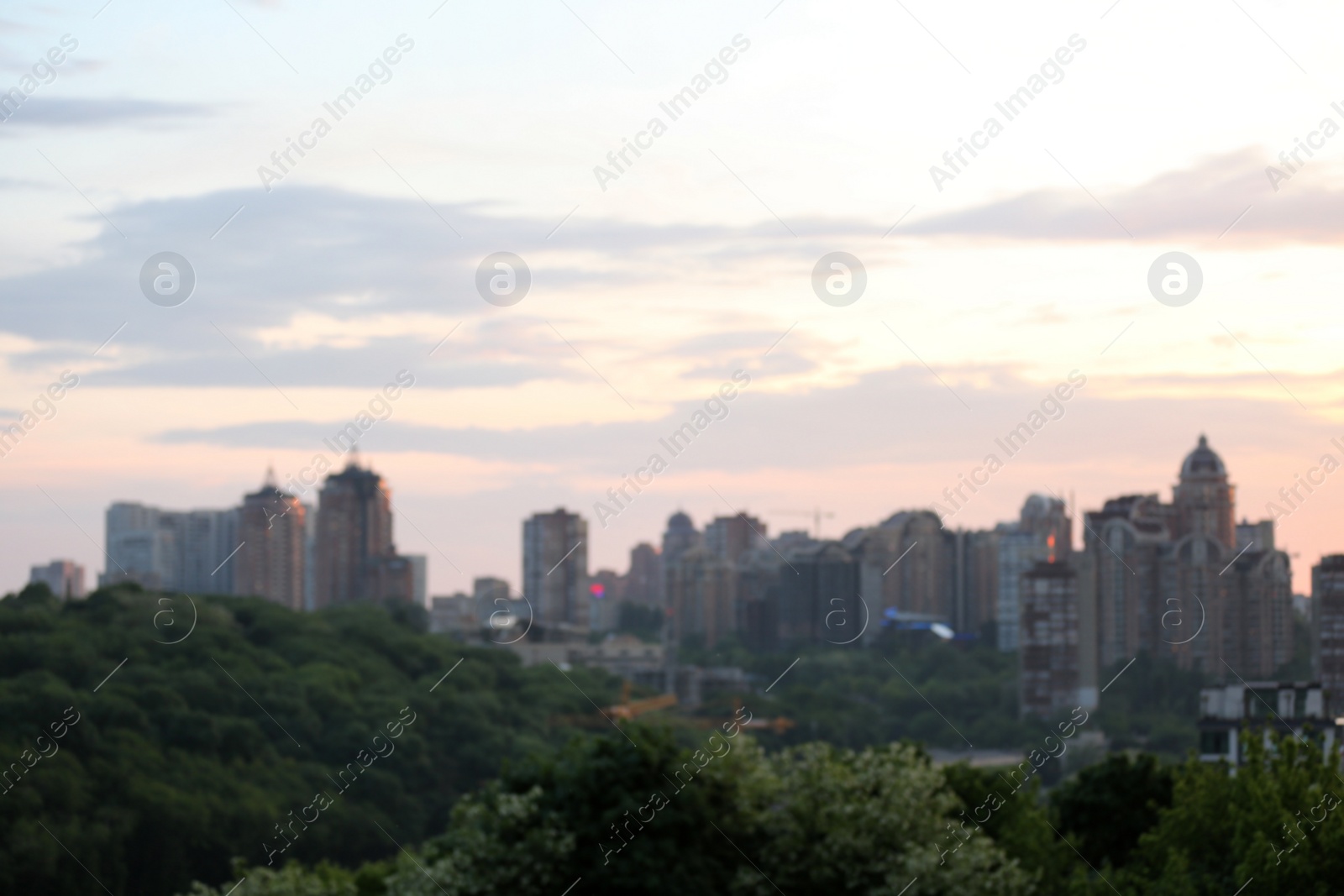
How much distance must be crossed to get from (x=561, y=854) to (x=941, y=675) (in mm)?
47739

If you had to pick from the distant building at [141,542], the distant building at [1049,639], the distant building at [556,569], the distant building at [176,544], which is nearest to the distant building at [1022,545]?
the distant building at [1049,639]

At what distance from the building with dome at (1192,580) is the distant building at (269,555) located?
33542 millimetres

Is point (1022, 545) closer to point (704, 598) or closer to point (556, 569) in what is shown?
point (704, 598)

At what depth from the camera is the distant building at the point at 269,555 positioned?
217 feet

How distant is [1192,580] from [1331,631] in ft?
57.6

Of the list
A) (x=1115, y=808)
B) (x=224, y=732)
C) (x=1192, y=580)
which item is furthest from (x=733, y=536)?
(x=1115, y=808)

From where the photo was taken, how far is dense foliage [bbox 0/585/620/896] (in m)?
31.3

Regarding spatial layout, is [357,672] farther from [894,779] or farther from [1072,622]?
[894,779]

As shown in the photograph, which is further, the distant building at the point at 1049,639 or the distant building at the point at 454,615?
the distant building at the point at 454,615

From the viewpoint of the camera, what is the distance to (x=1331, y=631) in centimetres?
2666

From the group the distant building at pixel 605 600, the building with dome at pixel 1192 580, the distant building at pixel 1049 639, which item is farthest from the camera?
the distant building at pixel 605 600

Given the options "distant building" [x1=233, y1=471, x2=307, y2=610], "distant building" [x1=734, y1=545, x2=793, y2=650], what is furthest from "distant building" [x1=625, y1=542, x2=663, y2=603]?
"distant building" [x1=233, y1=471, x2=307, y2=610]

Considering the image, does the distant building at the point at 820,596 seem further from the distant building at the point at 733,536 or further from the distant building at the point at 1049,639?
the distant building at the point at 1049,639

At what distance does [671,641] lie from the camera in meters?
73.3
